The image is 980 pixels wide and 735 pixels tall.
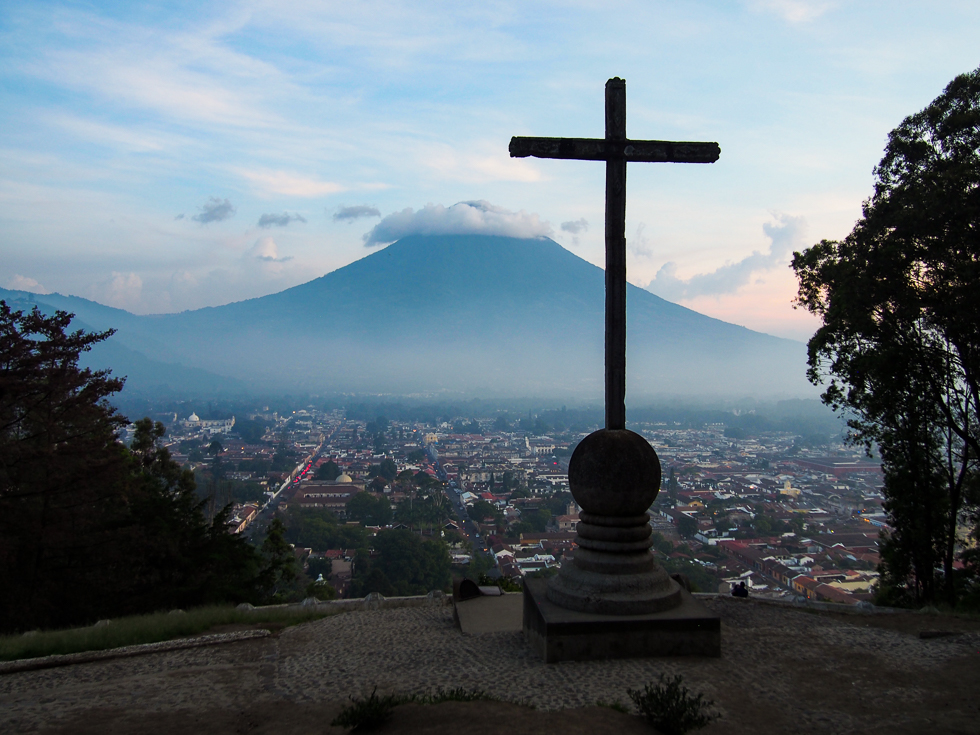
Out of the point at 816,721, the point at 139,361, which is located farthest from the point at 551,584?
the point at 139,361

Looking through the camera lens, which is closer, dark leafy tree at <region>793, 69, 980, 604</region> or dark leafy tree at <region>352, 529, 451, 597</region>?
dark leafy tree at <region>793, 69, 980, 604</region>

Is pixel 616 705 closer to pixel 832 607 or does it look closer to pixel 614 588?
pixel 614 588

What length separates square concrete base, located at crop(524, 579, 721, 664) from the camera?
492 cm

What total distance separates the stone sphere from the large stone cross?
0.35m

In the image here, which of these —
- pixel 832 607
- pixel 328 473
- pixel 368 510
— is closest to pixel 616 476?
pixel 832 607

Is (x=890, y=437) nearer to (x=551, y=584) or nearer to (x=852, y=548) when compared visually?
(x=551, y=584)

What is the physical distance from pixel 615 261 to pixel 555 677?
3.51 m

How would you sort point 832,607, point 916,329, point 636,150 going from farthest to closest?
1. point 916,329
2. point 832,607
3. point 636,150

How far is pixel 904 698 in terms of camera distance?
14.1 feet

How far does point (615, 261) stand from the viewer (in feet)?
19.7

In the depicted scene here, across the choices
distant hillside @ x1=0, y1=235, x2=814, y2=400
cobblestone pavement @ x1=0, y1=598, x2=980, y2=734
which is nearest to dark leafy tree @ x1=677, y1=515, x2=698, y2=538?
cobblestone pavement @ x1=0, y1=598, x2=980, y2=734

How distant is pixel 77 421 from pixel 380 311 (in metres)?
151

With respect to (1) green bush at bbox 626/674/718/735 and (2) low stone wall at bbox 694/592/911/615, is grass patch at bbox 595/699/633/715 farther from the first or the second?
(2) low stone wall at bbox 694/592/911/615

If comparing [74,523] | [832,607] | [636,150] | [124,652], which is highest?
[636,150]
